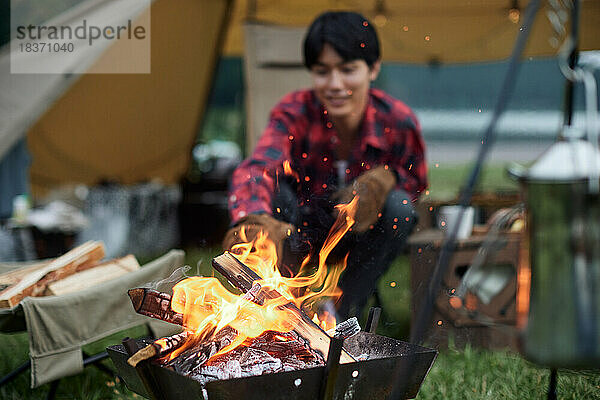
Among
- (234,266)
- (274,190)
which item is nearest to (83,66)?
(274,190)

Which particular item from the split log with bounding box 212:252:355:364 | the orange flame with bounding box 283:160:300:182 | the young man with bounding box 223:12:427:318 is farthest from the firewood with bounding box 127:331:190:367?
the orange flame with bounding box 283:160:300:182

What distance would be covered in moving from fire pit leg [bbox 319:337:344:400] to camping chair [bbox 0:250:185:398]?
2.78 feet

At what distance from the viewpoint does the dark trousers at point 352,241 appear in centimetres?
175

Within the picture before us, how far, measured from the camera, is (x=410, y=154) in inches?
94.3

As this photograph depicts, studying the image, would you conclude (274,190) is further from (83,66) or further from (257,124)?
(257,124)

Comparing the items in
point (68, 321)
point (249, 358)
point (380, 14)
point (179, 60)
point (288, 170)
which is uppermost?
point (380, 14)

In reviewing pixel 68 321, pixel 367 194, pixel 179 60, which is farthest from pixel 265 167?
pixel 179 60

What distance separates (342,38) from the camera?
222 centimetres

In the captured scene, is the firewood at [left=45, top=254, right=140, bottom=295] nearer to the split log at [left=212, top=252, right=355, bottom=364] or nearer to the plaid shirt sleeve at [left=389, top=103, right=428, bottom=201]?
the split log at [left=212, top=252, right=355, bottom=364]

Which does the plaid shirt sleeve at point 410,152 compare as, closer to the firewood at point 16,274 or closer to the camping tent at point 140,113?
the firewood at point 16,274

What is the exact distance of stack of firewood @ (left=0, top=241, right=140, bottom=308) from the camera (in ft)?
5.84

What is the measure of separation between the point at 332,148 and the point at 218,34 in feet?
7.52

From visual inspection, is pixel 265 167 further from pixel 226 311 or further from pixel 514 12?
pixel 514 12

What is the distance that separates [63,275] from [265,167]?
27.2 inches
